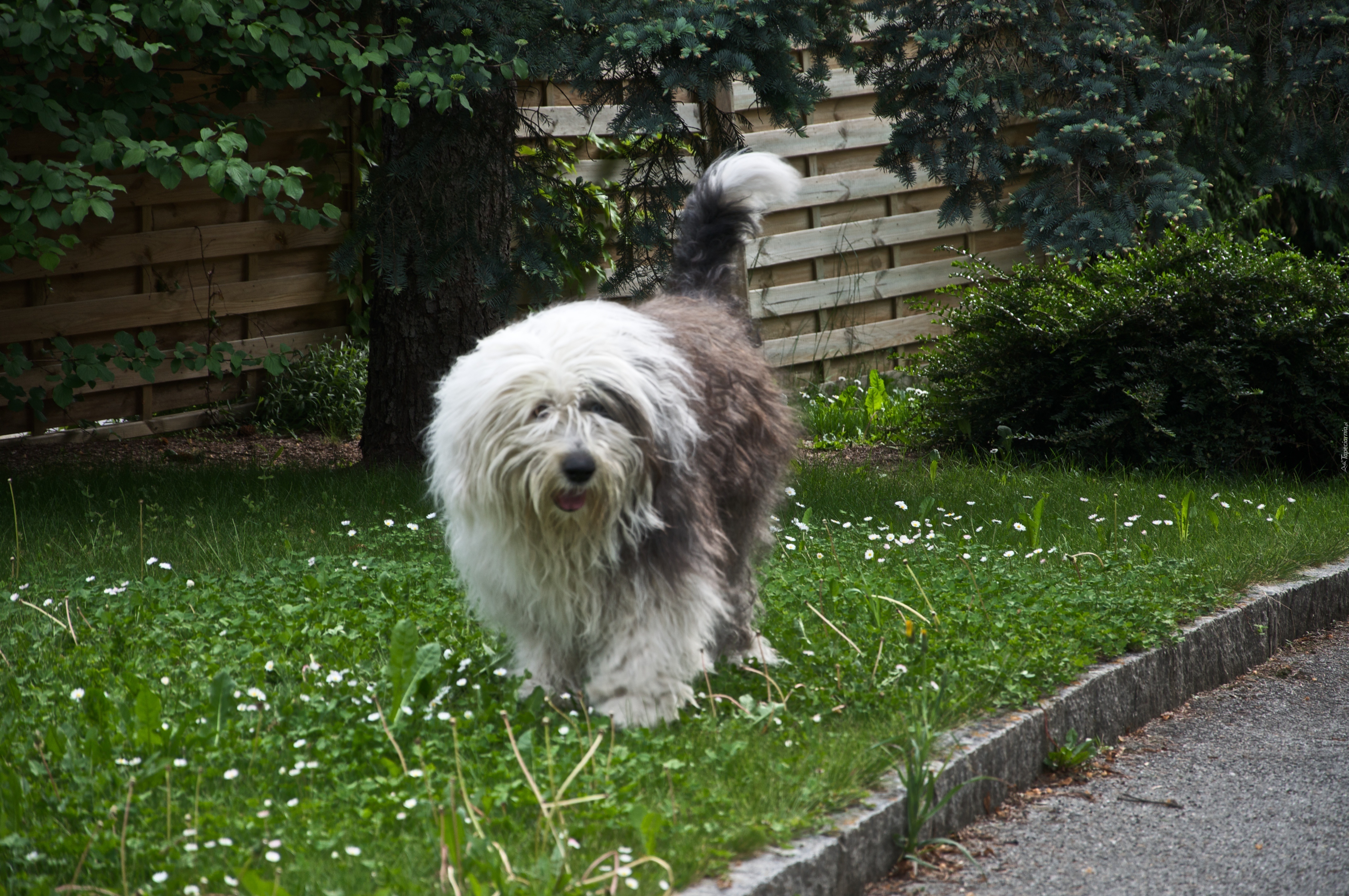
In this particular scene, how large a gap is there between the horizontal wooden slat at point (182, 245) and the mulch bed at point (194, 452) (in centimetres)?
107

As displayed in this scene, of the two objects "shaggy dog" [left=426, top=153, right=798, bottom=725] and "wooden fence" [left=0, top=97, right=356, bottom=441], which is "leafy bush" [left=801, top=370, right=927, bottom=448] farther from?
Result: "shaggy dog" [left=426, top=153, right=798, bottom=725]

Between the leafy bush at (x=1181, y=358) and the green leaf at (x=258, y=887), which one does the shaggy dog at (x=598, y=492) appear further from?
the leafy bush at (x=1181, y=358)

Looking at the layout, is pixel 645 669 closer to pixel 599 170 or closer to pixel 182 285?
pixel 599 170

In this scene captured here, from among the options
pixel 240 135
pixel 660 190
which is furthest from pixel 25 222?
pixel 660 190

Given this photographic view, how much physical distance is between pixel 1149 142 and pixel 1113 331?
1.51 metres

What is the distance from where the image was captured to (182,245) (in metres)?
7.86

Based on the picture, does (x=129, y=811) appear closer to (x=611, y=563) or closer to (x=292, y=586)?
(x=611, y=563)

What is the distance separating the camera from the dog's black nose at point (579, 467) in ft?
10.3

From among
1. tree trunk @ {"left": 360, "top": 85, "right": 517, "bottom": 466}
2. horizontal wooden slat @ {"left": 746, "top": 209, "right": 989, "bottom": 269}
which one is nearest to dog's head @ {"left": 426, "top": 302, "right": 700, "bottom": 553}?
tree trunk @ {"left": 360, "top": 85, "right": 517, "bottom": 466}

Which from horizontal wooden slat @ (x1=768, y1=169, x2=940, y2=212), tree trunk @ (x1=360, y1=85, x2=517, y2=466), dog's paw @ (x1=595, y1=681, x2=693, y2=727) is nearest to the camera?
dog's paw @ (x1=595, y1=681, x2=693, y2=727)

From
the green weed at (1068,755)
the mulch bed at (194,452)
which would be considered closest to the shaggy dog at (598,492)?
the green weed at (1068,755)

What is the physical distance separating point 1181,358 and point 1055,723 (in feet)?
13.3

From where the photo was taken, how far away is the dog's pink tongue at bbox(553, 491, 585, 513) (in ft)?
10.5

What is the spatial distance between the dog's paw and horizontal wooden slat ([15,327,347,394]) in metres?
4.71
